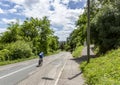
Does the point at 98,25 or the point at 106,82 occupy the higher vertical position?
the point at 98,25

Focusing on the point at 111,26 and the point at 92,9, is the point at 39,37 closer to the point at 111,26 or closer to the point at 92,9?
the point at 92,9

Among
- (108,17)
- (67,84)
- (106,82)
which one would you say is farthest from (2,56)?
(106,82)

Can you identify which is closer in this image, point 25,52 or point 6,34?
point 25,52

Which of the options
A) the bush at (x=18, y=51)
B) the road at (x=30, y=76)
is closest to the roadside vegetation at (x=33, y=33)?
the bush at (x=18, y=51)

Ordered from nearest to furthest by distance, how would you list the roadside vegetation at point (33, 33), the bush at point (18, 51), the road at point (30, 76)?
1. the road at point (30, 76)
2. the bush at point (18, 51)
3. the roadside vegetation at point (33, 33)

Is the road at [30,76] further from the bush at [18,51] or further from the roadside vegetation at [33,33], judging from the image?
the roadside vegetation at [33,33]

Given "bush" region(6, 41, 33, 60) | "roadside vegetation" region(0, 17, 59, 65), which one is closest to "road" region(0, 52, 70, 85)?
"bush" region(6, 41, 33, 60)

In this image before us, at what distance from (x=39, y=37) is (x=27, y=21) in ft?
22.4

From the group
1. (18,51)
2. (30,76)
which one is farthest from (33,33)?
(30,76)

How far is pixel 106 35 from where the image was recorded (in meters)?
31.0

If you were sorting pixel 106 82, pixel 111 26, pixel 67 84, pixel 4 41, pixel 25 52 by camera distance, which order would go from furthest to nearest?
pixel 4 41
pixel 25 52
pixel 111 26
pixel 67 84
pixel 106 82

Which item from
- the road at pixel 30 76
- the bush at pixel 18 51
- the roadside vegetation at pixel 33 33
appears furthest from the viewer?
the roadside vegetation at pixel 33 33

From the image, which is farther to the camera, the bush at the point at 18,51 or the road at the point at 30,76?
the bush at the point at 18,51

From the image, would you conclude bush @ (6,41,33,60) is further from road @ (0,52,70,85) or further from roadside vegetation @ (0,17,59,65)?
road @ (0,52,70,85)
